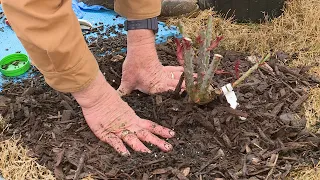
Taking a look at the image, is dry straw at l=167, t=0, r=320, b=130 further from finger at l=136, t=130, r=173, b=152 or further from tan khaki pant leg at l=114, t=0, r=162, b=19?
finger at l=136, t=130, r=173, b=152

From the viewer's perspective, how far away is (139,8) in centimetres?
205

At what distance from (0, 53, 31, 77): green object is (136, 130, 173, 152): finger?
0.84 meters

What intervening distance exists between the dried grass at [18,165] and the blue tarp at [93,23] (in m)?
0.57

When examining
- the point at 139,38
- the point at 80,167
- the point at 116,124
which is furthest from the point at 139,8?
the point at 80,167

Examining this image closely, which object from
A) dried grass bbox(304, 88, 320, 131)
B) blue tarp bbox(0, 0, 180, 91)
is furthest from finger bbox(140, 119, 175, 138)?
blue tarp bbox(0, 0, 180, 91)

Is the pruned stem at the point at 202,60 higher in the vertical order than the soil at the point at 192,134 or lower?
higher

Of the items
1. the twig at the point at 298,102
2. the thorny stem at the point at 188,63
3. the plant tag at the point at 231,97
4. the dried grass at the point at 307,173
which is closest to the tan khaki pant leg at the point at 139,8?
the thorny stem at the point at 188,63

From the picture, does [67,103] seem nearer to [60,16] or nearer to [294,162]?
[60,16]

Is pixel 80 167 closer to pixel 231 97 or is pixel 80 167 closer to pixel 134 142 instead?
pixel 134 142

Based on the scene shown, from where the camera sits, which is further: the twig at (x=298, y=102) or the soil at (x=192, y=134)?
the twig at (x=298, y=102)

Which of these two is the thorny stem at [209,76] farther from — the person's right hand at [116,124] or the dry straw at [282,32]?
the dry straw at [282,32]

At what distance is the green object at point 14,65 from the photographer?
2.33 metres

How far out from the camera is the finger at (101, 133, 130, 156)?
1.76m

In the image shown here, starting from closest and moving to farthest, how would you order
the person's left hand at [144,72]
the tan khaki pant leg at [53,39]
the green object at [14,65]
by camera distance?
the tan khaki pant leg at [53,39]
the person's left hand at [144,72]
the green object at [14,65]
